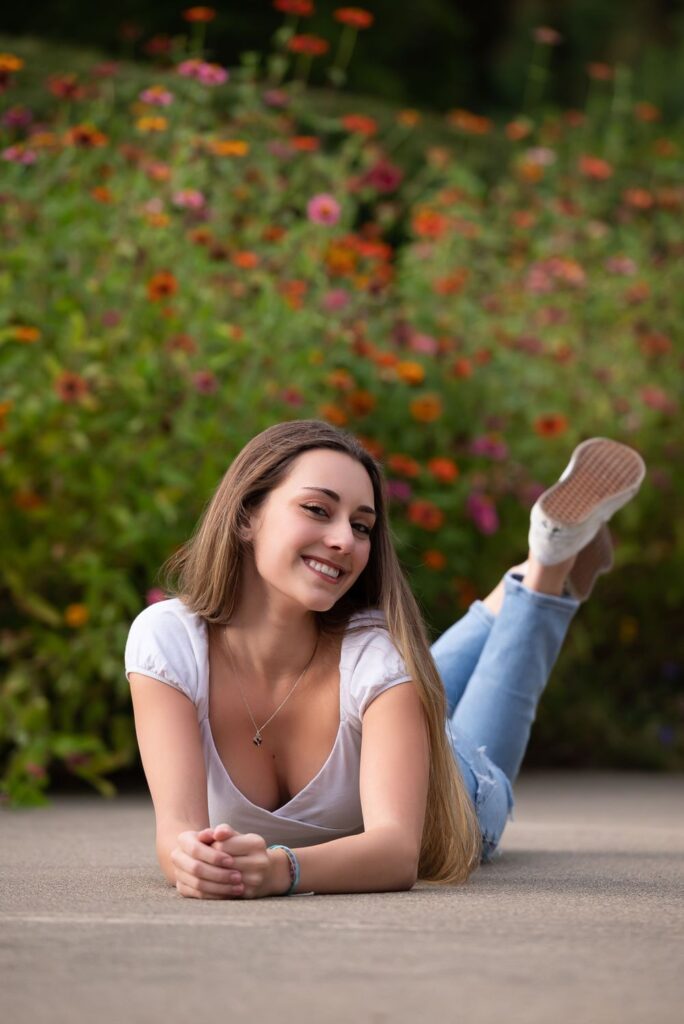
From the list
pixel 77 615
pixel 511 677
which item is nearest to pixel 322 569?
pixel 511 677

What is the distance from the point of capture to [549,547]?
318 centimetres

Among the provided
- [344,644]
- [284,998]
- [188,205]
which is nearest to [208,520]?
[344,644]

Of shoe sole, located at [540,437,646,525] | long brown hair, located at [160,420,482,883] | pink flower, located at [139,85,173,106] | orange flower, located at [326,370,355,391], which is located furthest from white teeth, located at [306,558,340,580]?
pink flower, located at [139,85,173,106]

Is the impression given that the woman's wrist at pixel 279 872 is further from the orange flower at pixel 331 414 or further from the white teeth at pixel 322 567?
the orange flower at pixel 331 414

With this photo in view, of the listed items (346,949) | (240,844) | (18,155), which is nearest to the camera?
(346,949)

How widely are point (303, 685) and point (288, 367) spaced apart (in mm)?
1821

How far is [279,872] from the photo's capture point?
221 centimetres

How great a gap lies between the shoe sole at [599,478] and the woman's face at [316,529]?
81cm

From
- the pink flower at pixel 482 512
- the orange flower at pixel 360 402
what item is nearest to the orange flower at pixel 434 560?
the pink flower at pixel 482 512

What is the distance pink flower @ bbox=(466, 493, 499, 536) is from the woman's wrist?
251 centimetres

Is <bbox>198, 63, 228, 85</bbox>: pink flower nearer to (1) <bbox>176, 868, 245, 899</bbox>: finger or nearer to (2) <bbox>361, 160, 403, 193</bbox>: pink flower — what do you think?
(2) <bbox>361, 160, 403, 193</bbox>: pink flower

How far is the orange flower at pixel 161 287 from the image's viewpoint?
161 inches

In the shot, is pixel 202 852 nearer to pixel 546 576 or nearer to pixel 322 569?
pixel 322 569

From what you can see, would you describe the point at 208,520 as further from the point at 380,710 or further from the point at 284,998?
the point at 284,998
